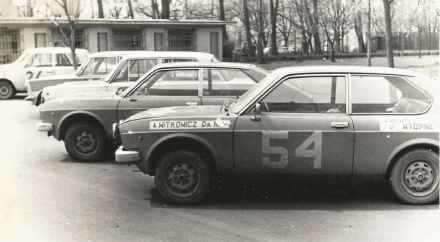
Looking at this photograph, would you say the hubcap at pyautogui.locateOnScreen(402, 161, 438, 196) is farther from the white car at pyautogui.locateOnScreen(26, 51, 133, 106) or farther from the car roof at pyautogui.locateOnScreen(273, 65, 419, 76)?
the white car at pyautogui.locateOnScreen(26, 51, 133, 106)

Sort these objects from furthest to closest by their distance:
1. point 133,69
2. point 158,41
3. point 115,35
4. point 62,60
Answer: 1. point 158,41
2. point 115,35
3. point 62,60
4. point 133,69

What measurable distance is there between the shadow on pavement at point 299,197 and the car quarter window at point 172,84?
1870 millimetres

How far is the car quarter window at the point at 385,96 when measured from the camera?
6.30 m

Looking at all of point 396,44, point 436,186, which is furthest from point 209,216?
point 396,44

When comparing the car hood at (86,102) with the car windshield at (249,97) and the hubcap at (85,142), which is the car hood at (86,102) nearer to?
the hubcap at (85,142)

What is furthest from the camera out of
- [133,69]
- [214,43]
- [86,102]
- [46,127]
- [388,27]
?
[214,43]

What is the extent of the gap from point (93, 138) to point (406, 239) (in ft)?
17.3

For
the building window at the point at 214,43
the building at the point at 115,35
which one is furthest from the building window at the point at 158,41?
the building window at the point at 214,43

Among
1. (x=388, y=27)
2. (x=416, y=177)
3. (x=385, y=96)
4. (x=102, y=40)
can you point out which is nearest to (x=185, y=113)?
(x=385, y=96)

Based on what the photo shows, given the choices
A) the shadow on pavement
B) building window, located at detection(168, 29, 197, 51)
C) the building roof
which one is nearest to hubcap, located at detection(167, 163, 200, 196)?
the shadow on pavement

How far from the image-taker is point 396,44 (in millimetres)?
53969

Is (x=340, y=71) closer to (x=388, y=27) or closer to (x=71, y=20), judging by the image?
(x=388, y=27)

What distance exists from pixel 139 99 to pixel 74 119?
3.73ft

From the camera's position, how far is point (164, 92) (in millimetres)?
8578
